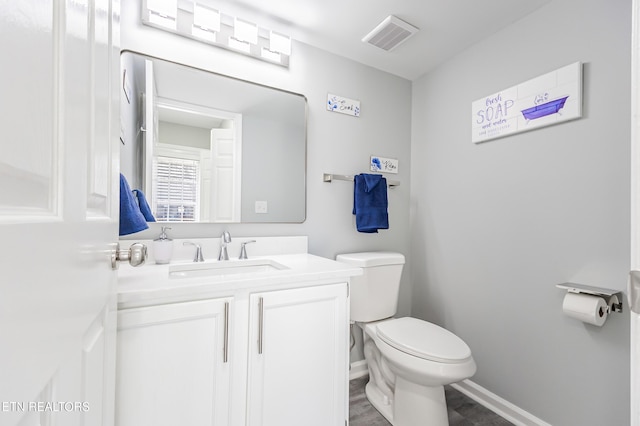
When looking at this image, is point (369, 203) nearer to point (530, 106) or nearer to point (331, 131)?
point (331, 131)

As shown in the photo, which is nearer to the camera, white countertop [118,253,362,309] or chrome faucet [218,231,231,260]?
white countertop [118,253,362,309]

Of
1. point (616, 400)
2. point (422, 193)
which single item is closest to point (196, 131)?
point (422, 193)

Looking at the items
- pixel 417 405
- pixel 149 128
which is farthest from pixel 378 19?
pixel 417 405

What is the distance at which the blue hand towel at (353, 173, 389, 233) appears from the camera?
1836 mm

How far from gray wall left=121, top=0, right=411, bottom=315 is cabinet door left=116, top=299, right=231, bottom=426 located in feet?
1.80

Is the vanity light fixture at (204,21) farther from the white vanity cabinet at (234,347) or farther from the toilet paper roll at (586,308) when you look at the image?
the toilet paper roll at (586,308)

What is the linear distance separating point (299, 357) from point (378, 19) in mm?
1784

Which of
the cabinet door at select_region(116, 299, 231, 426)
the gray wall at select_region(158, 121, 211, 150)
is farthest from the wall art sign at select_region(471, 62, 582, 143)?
the cabinet door at select_region(116, 299, 231, 426)

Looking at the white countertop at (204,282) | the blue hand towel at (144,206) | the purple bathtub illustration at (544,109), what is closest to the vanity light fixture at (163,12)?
the blue hand towel at (144,206)

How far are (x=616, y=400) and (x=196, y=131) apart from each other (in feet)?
7.39

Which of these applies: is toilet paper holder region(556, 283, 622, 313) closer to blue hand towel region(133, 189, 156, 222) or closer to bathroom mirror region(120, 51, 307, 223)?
bathroom mirror region(120, 51, 307, 223)

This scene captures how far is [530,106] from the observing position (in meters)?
1.46

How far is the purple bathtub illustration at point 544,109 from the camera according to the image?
52.9 inches

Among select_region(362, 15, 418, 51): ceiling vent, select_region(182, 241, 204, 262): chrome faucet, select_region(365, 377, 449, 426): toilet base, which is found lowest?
select_region(365, 377, 449, 426): toilet base
